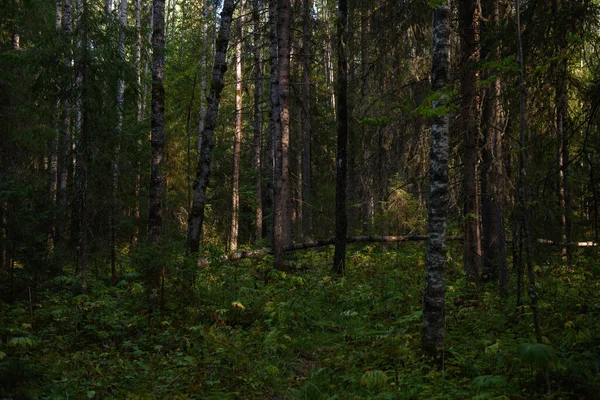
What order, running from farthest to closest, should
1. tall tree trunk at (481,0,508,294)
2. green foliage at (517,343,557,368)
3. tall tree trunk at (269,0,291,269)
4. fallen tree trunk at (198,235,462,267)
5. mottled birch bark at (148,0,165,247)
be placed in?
fallen tree trunk at (198,235,462,267) → tall tree trunk at (269,0,291,269) → mottled birch bark at (148,0,165,247) → tall tree trunk at (481,0,508,294) → green foliage at (517,343,557,368)

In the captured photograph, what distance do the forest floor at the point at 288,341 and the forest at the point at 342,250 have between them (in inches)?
1.6

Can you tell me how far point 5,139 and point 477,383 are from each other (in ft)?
45.9

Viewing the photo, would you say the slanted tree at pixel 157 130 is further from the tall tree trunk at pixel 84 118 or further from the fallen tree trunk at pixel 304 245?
the fallen tree trunk at pixel 304 245

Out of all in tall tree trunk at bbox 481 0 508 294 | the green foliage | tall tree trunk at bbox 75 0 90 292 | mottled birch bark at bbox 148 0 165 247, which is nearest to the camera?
the green foliage

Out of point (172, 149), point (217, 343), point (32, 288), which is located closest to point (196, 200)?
point (32, 288)

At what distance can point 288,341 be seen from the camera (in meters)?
7.68

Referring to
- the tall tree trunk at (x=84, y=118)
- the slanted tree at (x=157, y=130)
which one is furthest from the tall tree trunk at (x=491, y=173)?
the tall tree trunk at (x=84, y=118)

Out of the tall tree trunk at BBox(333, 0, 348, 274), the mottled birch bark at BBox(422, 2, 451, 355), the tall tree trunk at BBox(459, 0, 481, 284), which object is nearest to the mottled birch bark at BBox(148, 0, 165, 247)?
the tall tree trunk at BBox(333, 0, 348, 274)

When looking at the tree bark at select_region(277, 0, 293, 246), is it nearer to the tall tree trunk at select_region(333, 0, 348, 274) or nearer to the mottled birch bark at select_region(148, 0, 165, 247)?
→ the tall tree trunk at select_region(333, 0, 348, 274)

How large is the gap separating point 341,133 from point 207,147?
3924mm

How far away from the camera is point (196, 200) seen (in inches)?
443

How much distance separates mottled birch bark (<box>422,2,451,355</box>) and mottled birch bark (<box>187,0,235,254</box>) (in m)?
6.23

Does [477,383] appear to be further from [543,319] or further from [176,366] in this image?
[176,366]

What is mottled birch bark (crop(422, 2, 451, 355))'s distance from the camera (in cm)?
621
